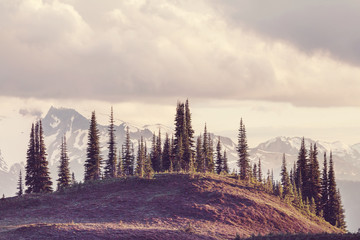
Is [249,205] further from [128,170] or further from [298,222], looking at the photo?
[128,170]

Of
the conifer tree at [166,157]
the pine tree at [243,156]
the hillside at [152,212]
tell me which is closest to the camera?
the hillside at [152,212]

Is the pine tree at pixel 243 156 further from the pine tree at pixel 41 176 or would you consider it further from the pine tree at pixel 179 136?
the pine tree at pixel 41 176

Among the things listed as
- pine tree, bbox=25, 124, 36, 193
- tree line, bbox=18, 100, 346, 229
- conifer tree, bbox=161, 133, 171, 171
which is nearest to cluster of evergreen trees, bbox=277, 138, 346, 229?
tree line, bbox=18, 100, 346, 229

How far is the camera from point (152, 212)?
5112cm

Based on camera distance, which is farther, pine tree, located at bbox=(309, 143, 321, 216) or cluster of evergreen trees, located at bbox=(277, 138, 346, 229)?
pine tree, located at bbox=(309, 143, 321, 216)

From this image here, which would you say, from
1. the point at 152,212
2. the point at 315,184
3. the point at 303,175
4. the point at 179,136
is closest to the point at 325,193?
the point at 315,184

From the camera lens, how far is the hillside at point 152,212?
39000mm

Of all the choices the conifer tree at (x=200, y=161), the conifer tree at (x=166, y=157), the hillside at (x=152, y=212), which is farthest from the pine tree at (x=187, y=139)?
the hillside at (x=152, y=212)

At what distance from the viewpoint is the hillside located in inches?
1535

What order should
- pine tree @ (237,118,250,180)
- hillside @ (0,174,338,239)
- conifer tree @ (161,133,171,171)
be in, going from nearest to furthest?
hillside @ (0,174,338,239) → pine tree @ (237,118,250,180) → conifer tree @ (161,133,171,171)

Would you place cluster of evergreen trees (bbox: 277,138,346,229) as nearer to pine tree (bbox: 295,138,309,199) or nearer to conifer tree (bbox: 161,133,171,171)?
pine tree (bbox: 295,138,309,199)

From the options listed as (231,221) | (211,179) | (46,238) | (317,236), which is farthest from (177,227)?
(211,179)

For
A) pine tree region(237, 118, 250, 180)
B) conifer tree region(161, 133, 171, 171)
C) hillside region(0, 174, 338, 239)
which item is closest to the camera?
hillside region(0, 174, 338, 239)

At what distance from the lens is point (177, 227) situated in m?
44.8
